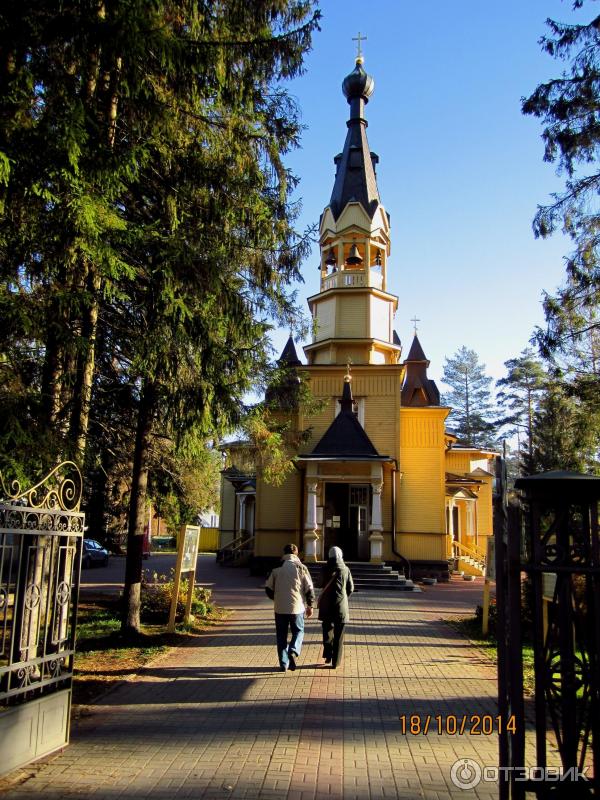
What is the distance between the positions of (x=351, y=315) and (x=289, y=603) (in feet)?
66.9

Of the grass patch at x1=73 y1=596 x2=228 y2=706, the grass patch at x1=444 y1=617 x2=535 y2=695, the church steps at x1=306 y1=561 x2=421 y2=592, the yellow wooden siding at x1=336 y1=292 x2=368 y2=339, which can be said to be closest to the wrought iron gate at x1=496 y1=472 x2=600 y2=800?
the grass patch at x1=444 y1=617 x2=535 y2=695

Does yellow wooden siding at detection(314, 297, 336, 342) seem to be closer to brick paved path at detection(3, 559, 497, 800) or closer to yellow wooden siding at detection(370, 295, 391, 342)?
yellow wooden siding at detection(370, 295, 391, 342)

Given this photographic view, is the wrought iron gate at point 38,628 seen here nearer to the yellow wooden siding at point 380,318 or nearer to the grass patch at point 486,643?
the grass patch at point 486,643

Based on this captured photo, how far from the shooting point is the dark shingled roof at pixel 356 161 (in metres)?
29.2

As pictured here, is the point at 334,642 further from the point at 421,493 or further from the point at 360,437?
the point at 421,493

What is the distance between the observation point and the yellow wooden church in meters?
23.8

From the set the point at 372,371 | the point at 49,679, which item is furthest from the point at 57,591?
the point at 372,371

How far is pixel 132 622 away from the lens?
10992mm

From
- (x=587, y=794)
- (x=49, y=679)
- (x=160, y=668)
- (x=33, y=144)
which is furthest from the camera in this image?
(x=160, y=668)

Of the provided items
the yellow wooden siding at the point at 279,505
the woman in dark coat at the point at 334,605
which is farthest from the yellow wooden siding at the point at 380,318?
the woman in dark coat at the point at 334,605

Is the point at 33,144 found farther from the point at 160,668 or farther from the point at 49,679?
the point at 160,668

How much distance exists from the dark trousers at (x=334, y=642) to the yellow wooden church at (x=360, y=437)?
12757 mm

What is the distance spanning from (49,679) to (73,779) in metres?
0.84

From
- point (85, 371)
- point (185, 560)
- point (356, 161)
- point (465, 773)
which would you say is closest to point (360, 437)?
point (185, 560)
